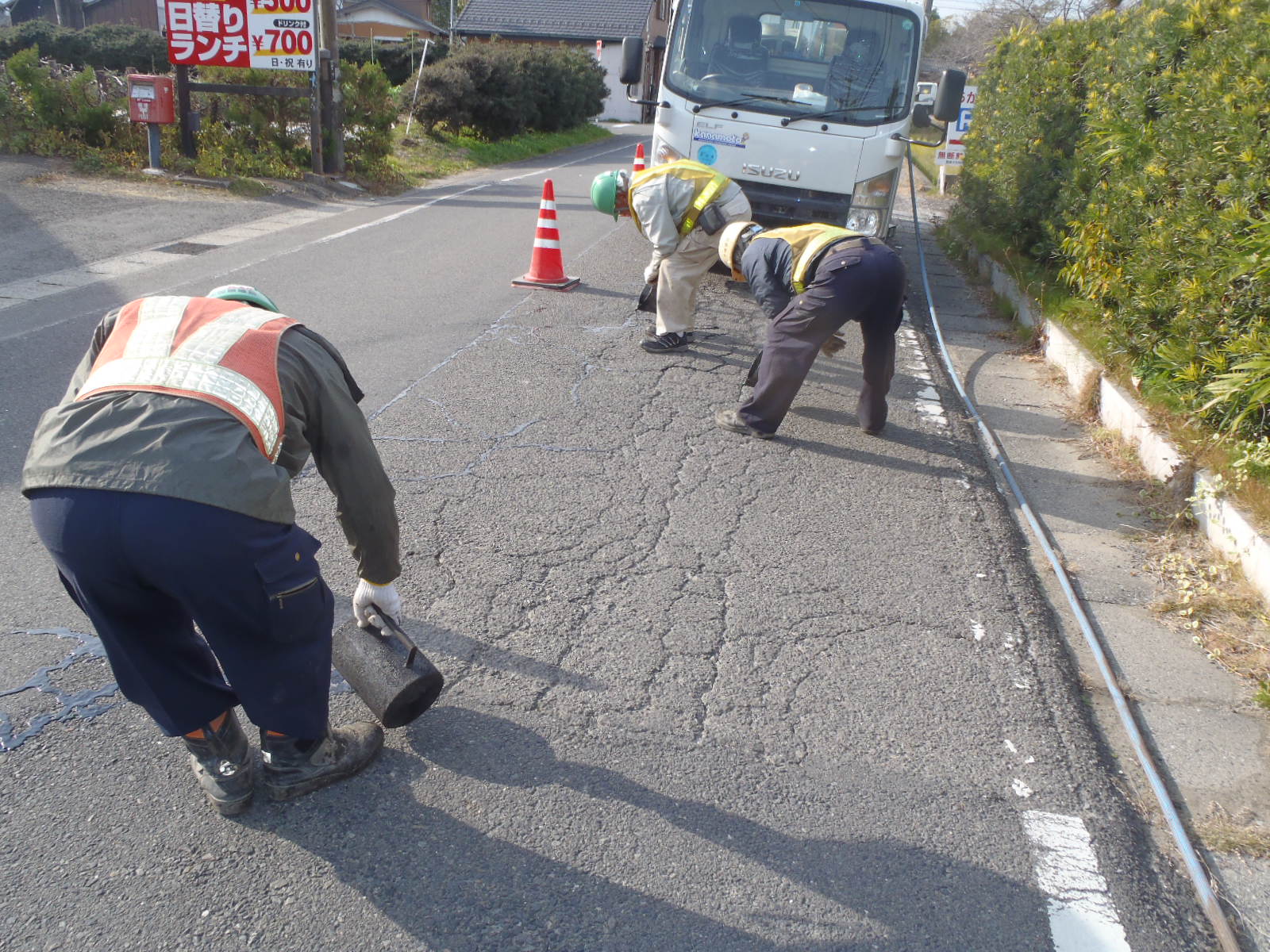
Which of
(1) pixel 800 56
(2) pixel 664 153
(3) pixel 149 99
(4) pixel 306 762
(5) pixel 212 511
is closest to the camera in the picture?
(5) pixel 212 511

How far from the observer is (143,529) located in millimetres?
1973

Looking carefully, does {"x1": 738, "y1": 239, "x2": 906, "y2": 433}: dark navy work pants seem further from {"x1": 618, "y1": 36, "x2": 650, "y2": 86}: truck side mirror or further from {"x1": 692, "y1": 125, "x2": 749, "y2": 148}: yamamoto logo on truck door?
{"x1": 618, "y1": 36, "x2": 650, "y2": 86}: truck side mirror

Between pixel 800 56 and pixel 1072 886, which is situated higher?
pixel 800 56

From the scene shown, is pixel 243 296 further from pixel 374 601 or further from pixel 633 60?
pixel 633 60

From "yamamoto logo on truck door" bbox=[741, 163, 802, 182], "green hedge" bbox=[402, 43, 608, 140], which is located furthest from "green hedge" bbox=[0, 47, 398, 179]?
"yamamoto logo on truck door" bbox=[741, 163, 802, 182]

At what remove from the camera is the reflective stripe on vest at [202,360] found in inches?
81.3

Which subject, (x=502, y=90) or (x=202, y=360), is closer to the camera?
(x=202, y=360)

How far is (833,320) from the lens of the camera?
5.10 m

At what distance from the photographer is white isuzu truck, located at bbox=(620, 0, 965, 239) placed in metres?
7.80

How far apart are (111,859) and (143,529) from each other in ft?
3.14

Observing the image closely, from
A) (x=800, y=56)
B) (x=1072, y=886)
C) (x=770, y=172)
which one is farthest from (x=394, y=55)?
(x=1072, y=886)

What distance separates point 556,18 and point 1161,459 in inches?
1706

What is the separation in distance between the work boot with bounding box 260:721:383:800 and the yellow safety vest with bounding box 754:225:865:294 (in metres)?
3.56

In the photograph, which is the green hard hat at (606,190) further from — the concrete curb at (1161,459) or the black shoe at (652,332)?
the concrete curb at (1161,459)
